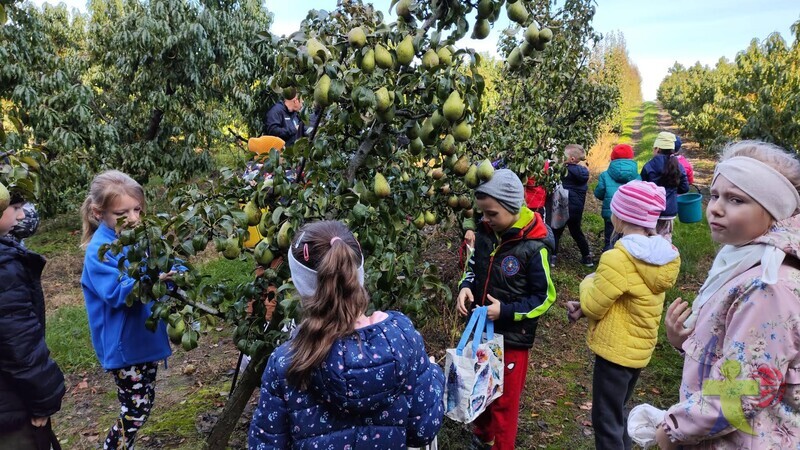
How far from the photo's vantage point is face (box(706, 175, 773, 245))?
1.43m

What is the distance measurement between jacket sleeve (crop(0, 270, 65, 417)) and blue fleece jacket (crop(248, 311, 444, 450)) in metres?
0.96

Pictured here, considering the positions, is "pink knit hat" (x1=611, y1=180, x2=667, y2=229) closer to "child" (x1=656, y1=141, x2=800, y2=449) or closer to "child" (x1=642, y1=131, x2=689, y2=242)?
"child" (x1=656, y1=141, x2=800, y2=449)

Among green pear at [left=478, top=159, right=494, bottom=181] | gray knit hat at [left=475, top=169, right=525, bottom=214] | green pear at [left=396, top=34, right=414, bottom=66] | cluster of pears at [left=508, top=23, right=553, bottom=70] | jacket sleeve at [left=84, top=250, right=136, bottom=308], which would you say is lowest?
jacket sleeve at [left=84, top=250, right=136, bottom=308]

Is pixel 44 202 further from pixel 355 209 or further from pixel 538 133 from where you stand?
pixel 355 209

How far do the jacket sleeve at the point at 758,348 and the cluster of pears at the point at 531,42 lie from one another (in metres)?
0.97

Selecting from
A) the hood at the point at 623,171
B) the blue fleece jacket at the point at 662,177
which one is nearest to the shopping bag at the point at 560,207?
the hood at the point at 623,171

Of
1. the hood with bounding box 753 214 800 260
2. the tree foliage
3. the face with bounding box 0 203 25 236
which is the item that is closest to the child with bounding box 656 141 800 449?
A: the hood with bounding box 753 214 800 260

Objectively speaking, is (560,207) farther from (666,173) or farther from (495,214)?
→ (495,214)

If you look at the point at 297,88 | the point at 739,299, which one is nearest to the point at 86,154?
the point at 297,88

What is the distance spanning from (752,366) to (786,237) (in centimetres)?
36

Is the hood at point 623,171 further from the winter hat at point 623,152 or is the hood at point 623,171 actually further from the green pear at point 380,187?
the green pear at point 380,187

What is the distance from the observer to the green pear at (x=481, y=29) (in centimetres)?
177

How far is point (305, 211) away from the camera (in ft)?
5.58

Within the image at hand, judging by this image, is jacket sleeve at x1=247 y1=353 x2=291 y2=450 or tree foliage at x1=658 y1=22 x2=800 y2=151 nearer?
jacket sleeve at x1=247 y1=353 x2=291 y2=450
